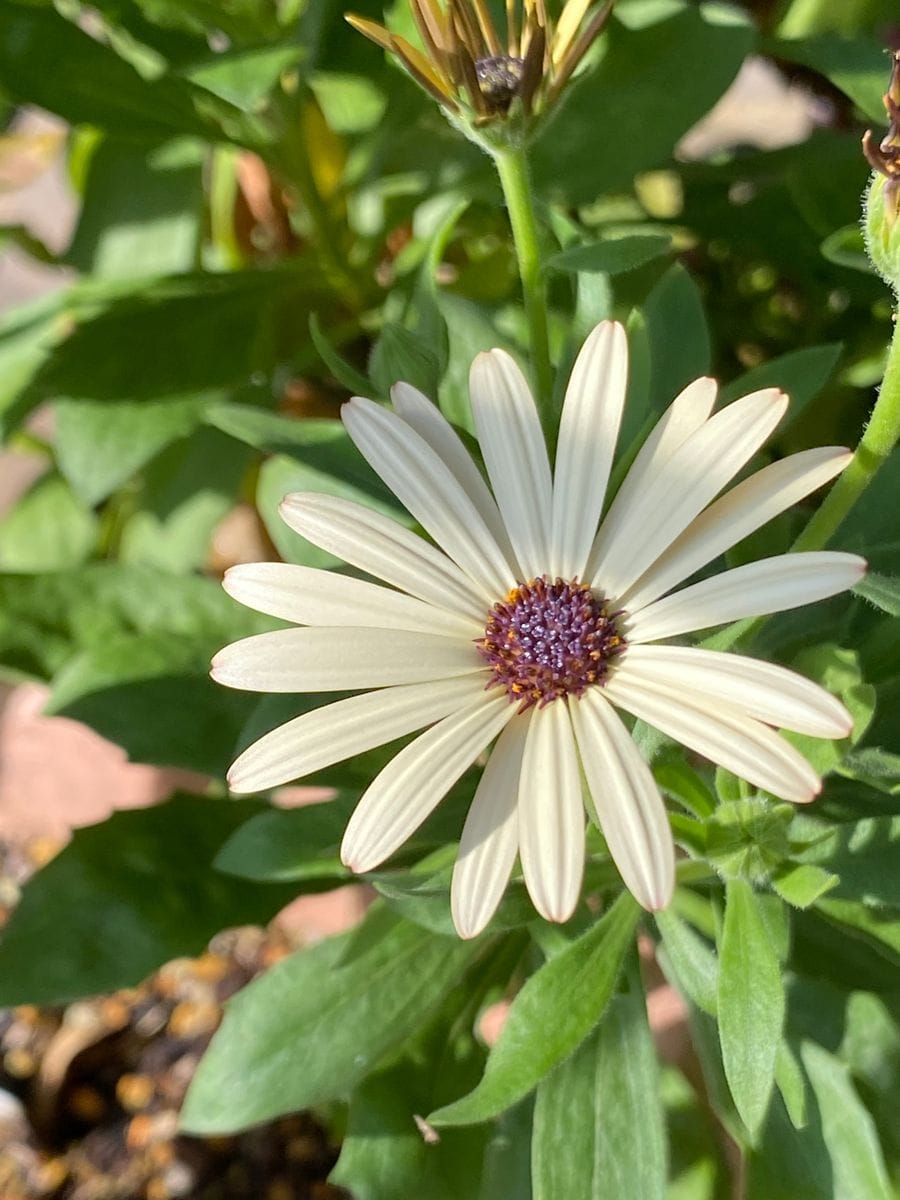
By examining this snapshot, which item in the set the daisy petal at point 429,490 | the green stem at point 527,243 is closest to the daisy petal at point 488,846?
the daisy petal at point 429,490

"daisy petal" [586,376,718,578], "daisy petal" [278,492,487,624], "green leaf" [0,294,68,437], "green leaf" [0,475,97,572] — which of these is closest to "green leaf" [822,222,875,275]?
"daisy petal" [586,376,718,578]

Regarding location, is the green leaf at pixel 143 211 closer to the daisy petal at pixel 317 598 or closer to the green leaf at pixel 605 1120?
the daisy petal at pixel 317 598

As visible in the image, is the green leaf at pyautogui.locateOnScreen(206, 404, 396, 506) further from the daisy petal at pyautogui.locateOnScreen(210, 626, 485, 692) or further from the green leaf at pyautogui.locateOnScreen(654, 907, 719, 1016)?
the green leaf at pyautogui.locateOnScreen(654, 907, 719, 1016)

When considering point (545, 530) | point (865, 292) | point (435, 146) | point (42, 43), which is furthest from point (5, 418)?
point (865, 292)

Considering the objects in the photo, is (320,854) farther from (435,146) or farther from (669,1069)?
(435,146)

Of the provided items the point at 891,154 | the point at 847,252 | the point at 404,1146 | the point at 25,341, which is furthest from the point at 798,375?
the point at 25,341

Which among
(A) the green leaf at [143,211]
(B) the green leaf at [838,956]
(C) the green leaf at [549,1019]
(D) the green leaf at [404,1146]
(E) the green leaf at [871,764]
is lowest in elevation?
(D) the green leaf at [404,1146]
